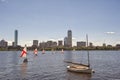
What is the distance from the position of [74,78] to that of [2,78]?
19468mm

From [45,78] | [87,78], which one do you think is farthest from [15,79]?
[87,78]

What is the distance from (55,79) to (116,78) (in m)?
16.6

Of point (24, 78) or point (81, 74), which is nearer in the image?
point (24, 78)

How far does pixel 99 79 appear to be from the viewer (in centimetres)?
5506

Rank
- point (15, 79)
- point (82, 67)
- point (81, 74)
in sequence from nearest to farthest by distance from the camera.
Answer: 1. point (15, 79)
2. point (81, 74)
3. point (82, 67)

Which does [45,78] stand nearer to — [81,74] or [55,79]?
[55,79]

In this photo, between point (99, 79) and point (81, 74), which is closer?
point (99, 79)

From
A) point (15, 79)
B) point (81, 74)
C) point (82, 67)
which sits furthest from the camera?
point (82, 67)

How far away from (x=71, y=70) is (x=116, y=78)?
17137 mm

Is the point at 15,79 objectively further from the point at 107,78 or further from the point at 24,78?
the point at 107,78

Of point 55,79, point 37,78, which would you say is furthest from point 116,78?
point 37,78

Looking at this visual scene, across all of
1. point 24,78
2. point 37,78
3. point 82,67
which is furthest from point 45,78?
point 82,67

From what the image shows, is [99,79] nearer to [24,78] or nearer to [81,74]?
[81,74]

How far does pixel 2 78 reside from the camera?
55531 millimetres
